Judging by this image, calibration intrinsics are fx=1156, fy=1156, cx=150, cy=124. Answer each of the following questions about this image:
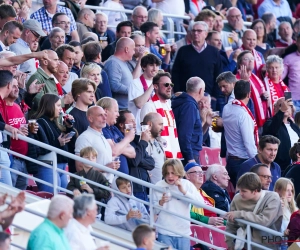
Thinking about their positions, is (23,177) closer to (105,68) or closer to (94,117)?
(94,117)

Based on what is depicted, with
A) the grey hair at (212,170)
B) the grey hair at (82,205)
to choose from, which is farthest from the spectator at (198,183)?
the grey hair at (82,205)

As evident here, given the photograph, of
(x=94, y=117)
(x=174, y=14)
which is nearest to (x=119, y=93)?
(x=94, y=117)

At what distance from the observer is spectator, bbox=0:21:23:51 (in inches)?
556

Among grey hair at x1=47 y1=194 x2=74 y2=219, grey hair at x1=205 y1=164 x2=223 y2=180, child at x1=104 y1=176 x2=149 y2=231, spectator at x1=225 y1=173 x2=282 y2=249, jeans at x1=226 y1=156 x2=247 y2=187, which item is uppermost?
grey hair at x1=47 y1=194 x2=74 y2=219

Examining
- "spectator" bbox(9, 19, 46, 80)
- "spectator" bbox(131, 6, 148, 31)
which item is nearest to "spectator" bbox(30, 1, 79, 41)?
"spectator" bbox(131, 6, 148, 31)

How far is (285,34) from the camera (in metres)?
19.6

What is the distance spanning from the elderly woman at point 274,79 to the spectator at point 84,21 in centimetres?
281

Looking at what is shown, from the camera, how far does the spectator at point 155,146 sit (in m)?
13.0

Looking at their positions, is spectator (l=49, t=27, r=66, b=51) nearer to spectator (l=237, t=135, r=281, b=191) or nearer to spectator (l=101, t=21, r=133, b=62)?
spectator (l=101, t=21, r=133, b=62)

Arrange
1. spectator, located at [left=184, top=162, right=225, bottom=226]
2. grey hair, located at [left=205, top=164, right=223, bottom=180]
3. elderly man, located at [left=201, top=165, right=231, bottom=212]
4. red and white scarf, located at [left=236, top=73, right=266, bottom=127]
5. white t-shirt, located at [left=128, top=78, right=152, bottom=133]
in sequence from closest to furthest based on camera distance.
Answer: spectator, located at [left=184, top=162, right=225, bottom=226], elderly man, located at [left=201, top=165, right=231, bottom=212], grey hair, located at [left=205, top=164, right=223, bottom=180], white t-shirt, located at [left=128, top=78, right=152, bottom=133], red and white scarf, located at [left=236, top=73, right=266, bottom=127]

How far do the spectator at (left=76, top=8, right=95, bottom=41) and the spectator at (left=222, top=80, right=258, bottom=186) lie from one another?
136 inches

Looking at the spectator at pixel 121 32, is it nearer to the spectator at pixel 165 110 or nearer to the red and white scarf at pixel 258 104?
the red and white scarf at pixel 258 104

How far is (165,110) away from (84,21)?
12.5 feet

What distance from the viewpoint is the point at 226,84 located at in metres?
15.4
